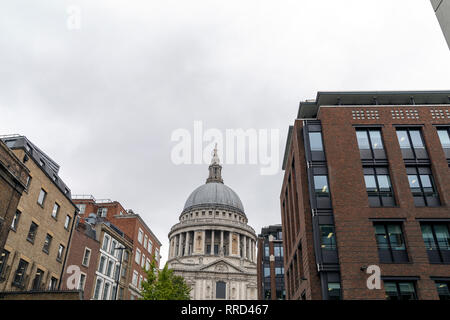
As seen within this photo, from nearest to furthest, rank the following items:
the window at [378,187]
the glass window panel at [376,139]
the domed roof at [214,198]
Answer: the window at [378,187] < the glass window panel at [376,139] < the domed roof at [214,198]

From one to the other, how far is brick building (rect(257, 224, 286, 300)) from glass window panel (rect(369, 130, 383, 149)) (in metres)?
34.3

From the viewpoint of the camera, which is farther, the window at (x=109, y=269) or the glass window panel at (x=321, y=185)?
the window at (x=109, y=269)

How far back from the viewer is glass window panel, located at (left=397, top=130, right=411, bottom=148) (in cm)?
2783

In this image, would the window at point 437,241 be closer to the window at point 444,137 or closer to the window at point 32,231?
the window at point 444,137

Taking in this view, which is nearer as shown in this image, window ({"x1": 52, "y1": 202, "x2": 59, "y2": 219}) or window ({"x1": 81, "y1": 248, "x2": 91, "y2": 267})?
window ({"x1": 52, "y1": 202, "x2": 59, "y2": 219})

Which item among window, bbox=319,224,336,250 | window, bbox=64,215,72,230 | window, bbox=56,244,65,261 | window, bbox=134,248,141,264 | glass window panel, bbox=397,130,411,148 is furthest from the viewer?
window, bbox=134,248,141,264

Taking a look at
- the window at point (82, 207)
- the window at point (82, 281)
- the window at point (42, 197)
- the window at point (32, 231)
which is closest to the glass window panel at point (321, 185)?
the window at point (42, 197)

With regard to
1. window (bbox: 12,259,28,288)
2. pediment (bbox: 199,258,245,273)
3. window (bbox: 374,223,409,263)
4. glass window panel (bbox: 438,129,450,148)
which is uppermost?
pediment (bbox: 199,258,245,273)

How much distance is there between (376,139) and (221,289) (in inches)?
3052

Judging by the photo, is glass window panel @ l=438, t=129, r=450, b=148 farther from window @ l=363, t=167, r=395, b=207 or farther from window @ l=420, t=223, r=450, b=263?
window @ l=420, t=223, r=450, b=263

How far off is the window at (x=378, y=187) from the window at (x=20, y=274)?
25.5 meters

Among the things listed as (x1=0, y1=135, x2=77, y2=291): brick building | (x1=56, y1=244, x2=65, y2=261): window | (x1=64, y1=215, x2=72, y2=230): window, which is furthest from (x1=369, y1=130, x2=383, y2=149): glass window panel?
(x1=56, y1=244, x2=65, y2=261): window

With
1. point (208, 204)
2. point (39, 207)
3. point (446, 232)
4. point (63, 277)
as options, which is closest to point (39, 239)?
point (39, 207)

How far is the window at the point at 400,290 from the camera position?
23.0 metres
